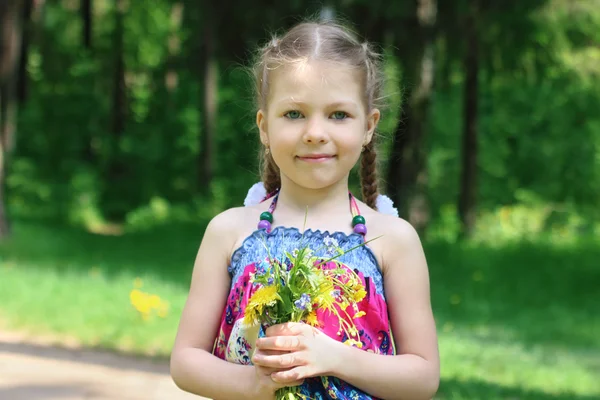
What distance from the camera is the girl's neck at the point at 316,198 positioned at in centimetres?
248

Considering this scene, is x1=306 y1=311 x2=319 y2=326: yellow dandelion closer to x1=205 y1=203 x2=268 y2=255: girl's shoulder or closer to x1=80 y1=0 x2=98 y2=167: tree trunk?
x1=205 y1=203 x2=268 y2=255: girl's shoulder

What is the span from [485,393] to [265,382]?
4000 millimetres

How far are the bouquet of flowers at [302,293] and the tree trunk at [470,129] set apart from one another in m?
13.0

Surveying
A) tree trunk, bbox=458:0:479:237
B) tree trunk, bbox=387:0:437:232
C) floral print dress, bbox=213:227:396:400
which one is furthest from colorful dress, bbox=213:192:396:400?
tree trunk, bbox=458:0:479:237

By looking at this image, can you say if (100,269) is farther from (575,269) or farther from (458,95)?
(458,95)

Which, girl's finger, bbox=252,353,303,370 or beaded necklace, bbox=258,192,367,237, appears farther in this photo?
beaded necklace, bbox=258,192,367,237

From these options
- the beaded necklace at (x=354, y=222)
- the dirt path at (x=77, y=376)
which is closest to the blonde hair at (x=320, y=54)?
the beaded necklace at (x=354, y=222)

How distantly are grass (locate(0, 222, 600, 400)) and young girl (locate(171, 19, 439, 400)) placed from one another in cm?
355

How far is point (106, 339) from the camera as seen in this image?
24.9 ft

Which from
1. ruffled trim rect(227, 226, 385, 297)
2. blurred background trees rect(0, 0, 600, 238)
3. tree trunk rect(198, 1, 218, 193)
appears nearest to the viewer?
ruffled trim rect(227, 226, 385, 297)

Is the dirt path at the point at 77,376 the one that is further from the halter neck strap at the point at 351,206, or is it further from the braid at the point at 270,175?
the halter neck strap at the point at 351,206

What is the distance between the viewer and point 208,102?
19.3 meters

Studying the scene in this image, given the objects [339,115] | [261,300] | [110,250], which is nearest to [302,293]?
[261,300]

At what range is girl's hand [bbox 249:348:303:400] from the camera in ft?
7.15
